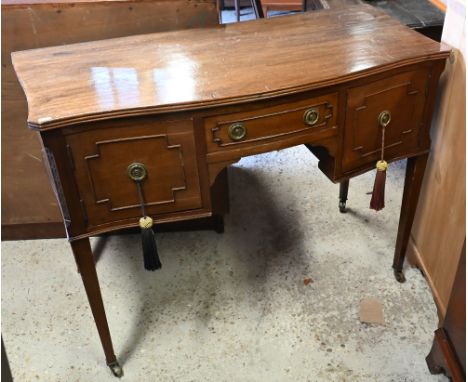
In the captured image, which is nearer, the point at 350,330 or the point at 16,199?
the point at 350,330

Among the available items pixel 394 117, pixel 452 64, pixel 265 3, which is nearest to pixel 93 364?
pixel 394 117

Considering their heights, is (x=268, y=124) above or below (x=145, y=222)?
above

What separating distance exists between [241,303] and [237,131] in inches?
26.3

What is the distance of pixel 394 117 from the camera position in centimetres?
126

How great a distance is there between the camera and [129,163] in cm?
108

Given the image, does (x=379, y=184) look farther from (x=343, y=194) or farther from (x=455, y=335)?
(x=343, y=194)

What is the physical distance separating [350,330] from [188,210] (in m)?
0.63

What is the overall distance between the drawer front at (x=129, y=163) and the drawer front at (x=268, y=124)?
2.3 inches

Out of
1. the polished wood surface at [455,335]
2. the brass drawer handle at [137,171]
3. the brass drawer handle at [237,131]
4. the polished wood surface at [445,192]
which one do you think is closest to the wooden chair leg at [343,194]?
the polished wood surface at [445,192]

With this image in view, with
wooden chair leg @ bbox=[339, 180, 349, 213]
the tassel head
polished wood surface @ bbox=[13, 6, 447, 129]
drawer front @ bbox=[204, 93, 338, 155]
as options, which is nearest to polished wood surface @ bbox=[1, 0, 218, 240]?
polished wood surface @ bbox=[13, 6, 447, 129]

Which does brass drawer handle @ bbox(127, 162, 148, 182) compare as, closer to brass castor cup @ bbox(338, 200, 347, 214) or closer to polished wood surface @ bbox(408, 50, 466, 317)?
polished wood surface @ bbox(408, 50, 466, 317)

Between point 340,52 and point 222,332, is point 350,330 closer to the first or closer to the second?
point 222,332

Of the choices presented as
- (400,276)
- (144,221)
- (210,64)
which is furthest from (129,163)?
(400,276)

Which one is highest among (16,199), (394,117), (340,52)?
(340,52)
